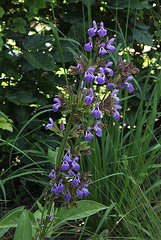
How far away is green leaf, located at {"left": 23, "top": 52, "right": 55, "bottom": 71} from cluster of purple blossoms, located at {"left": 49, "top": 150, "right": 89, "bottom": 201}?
2.60 feet

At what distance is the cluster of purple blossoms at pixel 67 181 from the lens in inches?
36.3

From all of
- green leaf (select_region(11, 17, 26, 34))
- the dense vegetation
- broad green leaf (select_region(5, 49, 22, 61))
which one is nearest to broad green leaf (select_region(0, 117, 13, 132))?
the dense vegetation

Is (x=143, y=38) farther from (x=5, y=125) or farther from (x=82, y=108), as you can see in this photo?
(x=82, y=108)

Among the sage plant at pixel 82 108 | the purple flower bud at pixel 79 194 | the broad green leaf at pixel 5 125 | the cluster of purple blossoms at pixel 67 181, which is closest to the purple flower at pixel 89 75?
the sage plant at pixel 82 108

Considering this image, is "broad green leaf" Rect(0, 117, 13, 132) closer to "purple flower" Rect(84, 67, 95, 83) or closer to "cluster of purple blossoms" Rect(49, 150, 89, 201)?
"cluster of purple blossoms" Rect(49, 150, 89, 201)

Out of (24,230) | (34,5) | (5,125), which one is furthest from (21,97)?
(24,230)

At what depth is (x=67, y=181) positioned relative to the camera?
991 millimetres

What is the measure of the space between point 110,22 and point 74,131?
130 centimetres

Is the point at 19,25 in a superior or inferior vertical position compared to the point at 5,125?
superior

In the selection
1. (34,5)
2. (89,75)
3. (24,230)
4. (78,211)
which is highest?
(34,5)

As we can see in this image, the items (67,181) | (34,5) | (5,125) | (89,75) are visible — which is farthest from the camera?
(34,5)

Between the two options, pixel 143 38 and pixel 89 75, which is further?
pixel 143 38

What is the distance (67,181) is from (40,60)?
0.87m

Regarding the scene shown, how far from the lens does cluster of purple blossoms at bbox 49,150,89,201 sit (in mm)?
921
